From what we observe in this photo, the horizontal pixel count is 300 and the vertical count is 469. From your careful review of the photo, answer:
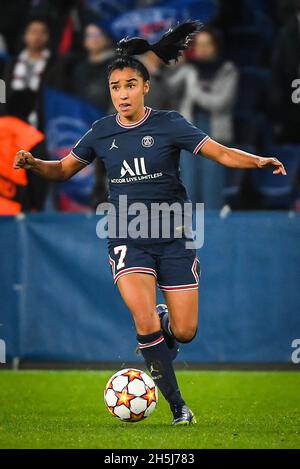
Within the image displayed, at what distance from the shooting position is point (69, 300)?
1126 cm

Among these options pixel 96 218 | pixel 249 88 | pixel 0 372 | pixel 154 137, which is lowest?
pixel 0 372

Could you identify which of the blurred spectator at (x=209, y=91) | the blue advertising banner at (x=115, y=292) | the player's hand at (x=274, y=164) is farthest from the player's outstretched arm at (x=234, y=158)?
the blurred spectator at (x=209, y=91)

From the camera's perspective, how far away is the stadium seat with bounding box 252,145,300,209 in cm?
1355

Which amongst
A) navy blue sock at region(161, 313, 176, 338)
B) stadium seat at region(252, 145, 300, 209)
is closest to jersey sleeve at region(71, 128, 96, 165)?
navy blue sock at region(161, 313, 176, 338)

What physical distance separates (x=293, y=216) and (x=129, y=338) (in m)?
2.12

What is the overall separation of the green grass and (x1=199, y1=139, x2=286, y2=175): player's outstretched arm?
1.76m

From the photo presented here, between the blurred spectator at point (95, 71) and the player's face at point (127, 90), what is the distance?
225 inches

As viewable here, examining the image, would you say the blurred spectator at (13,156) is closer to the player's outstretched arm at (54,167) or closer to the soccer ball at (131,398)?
the player's outstretched arm at (54,167)

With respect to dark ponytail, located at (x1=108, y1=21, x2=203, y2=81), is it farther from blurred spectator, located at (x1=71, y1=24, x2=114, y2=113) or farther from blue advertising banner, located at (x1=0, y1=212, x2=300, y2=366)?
blurred spectator, located at (x1=71, y1=24, x2=114, y2=113)

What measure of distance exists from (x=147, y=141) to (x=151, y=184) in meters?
0.30

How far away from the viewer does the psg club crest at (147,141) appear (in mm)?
7609
